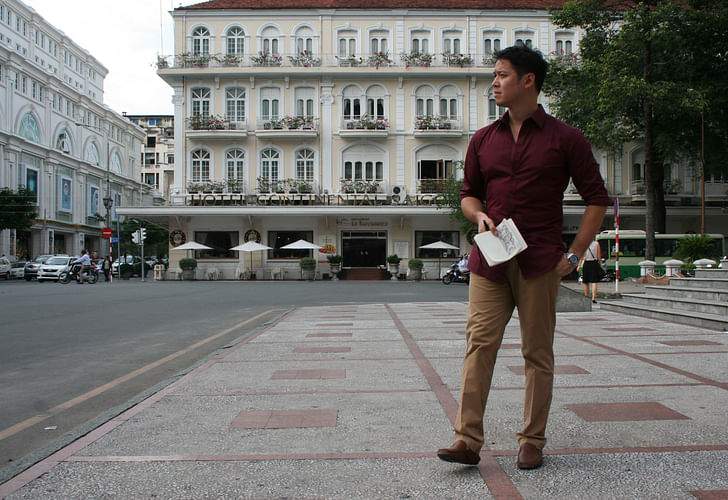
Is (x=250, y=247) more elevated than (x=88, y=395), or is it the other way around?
(x=250, y=247)

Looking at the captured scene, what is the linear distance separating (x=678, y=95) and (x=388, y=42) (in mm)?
18859

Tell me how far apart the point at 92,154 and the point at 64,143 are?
8659 mm

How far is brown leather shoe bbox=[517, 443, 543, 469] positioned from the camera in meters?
2.84

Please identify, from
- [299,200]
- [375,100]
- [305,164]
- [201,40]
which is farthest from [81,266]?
[375,100]

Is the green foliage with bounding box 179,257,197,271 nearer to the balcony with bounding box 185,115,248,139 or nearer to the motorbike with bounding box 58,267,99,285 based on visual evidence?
the motorbike with bounding box 58,267,99,285

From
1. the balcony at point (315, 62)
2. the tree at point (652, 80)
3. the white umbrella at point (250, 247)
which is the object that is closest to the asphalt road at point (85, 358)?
the tree at point (652, 80)

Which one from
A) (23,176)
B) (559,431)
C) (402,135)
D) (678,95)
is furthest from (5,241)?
(559,431)

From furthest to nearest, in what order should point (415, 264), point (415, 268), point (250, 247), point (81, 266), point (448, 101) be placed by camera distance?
point (448, 101) < point (415, 268) < point (415, 264) < point (250, 247) < point (81, 266)

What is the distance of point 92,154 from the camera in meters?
75.6

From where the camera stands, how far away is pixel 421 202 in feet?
123

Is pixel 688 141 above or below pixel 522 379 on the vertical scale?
above

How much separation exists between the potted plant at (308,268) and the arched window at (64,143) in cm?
4332

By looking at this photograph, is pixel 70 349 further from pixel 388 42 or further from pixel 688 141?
pixel 388 42

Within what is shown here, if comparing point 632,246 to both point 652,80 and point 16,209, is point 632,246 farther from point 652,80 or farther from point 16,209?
point 16,209
